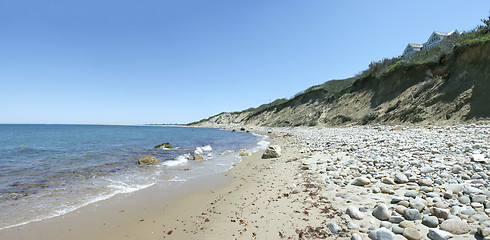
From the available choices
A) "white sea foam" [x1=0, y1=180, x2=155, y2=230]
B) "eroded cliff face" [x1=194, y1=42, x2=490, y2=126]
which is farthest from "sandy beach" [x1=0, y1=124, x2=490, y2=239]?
"eroded cliff face" [x1=194, y1=42, x2=490, y2=126]

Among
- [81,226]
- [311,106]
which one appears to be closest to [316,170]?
[81,226]

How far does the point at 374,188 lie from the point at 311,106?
38.6m

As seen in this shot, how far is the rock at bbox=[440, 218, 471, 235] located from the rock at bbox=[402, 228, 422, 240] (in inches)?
15.3

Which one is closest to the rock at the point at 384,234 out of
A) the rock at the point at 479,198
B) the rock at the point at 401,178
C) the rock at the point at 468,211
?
the rock at the point at 468,211

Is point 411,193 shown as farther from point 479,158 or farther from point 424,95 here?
point 424,95

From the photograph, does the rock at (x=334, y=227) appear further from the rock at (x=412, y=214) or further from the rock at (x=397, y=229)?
the rock at (x=412, y=214)

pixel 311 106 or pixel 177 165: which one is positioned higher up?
pixel 311 106

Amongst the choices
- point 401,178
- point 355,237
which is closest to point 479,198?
point 401,178

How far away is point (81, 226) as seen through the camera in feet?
15.9

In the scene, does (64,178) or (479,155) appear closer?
(479,155)

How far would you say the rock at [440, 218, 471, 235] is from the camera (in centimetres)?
286

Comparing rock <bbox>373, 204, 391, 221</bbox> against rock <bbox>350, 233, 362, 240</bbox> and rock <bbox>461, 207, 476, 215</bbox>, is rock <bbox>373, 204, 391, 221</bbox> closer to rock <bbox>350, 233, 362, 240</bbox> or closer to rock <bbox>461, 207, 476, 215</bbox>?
rock <bbox>350, 233, 362, 240</bbox>

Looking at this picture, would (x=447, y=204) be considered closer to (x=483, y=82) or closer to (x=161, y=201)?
(x=161, y=201)

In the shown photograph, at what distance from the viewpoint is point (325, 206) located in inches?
173
